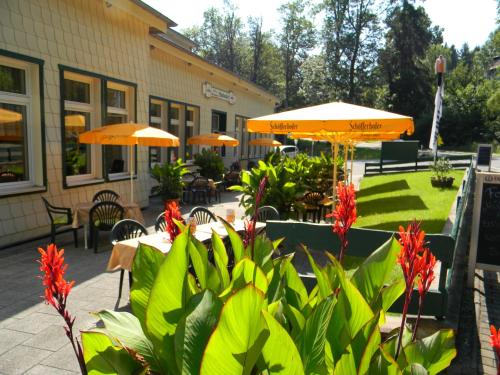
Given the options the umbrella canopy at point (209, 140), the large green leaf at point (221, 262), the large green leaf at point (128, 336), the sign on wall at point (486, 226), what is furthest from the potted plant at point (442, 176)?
the large green leaf at point (128, 336)

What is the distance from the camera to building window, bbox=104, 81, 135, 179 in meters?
9.76

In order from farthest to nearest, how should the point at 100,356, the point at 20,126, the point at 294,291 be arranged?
1. the point at 20,126
2. the point at 294,291
3. the point at 100,356

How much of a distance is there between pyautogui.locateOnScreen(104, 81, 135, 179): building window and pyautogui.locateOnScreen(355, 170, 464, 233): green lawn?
602cm

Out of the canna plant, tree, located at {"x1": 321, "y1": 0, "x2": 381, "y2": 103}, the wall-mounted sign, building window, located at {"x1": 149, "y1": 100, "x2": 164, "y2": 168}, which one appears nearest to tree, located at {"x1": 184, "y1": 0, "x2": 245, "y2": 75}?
tree, located at {"x1": 321, "y1": 0, "x2": 381, "y2": 103}

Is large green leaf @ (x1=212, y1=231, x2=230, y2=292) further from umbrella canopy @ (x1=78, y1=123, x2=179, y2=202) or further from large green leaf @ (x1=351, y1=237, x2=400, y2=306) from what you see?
umbrella canopy @ (x1=78, y1=123, x2=179, y2=202)

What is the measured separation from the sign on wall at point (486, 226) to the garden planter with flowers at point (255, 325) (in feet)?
13.9

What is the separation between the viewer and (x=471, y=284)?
5.29 m

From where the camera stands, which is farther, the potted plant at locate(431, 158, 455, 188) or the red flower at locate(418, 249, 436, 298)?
the potted plant at locate(431, 158, 455, 188)

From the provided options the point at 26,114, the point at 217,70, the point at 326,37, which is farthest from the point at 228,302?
the point at 326,37

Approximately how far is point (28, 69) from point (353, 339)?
7643mm

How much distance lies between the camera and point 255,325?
107cm

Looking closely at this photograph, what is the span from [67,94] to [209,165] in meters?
6.27

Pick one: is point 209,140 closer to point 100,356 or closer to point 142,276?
point 142,276

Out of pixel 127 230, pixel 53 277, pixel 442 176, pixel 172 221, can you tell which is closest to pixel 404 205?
pixel 442 176
